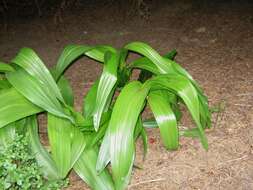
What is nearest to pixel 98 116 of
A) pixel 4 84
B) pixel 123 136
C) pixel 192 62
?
pixel 123 136

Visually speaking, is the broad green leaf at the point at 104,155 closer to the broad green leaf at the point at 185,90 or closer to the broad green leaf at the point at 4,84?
the broad green leaf at the point at 185,90

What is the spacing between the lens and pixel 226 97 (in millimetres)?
3051

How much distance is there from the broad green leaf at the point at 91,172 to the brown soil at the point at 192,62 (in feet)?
0.42

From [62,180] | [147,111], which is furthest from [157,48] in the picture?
[62,180]

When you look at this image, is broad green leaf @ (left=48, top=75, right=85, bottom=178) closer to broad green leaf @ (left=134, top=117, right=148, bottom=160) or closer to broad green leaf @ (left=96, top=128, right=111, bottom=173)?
broad green leaf @ (left=96, top=128, right=111, bottom=173)

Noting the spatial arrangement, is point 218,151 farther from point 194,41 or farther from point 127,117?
point 194,41

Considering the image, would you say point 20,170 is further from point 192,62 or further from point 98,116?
point 192,62

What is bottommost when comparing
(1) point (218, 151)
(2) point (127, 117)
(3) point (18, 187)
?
(1) point (218, 151)

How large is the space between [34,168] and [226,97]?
1511mm

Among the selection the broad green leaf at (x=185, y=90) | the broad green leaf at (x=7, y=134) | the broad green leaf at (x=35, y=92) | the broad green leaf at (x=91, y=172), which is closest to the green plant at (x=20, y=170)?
the broad green leaf at (x=7, y=134)

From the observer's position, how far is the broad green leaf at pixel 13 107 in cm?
242

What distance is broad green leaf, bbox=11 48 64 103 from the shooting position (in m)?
2.67

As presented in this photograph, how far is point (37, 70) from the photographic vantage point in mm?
2701

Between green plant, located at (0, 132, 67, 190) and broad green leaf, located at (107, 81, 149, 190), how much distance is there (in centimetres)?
32
